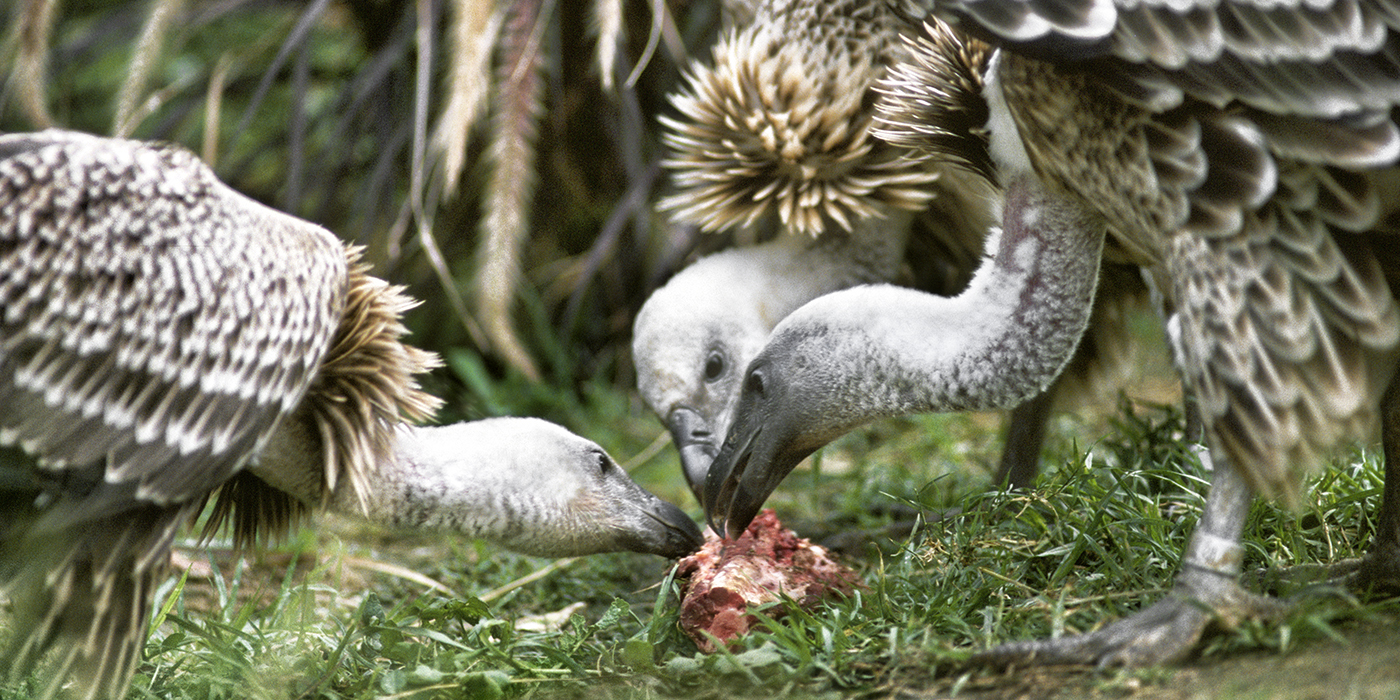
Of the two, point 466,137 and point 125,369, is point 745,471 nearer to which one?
point 125,369

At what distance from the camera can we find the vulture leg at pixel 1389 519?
2.41 meters

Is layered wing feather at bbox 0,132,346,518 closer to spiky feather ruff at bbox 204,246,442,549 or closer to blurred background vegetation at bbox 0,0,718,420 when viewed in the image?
spiky feather ruff at bbox 204,246,442,549

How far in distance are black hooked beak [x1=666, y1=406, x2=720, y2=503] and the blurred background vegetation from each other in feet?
2.46

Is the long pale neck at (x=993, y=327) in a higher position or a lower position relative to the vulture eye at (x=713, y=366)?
higher

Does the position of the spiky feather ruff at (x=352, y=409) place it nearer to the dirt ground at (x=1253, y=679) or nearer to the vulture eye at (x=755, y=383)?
the vulture eye at (x=755, y=383)

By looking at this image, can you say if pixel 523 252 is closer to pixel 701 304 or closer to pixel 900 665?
pixel 701 304

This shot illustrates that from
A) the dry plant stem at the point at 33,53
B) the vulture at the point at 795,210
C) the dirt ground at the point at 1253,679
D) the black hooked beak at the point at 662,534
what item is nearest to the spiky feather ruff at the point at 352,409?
the black hooked beak at the point at 662,534

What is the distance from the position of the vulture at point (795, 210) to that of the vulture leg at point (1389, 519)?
0.87 metres

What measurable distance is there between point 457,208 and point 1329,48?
134 inches

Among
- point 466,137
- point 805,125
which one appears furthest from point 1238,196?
point 466,137

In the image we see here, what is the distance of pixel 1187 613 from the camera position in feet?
6.98

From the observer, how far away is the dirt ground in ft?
5.94

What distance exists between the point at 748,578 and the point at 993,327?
0.72 m

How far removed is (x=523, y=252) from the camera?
499 cm
